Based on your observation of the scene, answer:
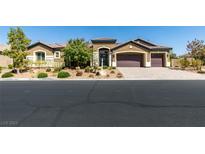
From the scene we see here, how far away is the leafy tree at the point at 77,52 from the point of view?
89.0 ft

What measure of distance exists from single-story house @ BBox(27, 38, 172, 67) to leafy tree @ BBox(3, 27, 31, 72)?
18.8 ft

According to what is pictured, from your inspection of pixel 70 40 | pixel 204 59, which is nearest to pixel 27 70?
pixel 70 40

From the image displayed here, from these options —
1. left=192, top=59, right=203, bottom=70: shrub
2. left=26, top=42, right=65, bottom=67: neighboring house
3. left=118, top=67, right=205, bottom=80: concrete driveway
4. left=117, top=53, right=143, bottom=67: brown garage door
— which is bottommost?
left=118, top=67, right=205, bottom=80: concrete driveway

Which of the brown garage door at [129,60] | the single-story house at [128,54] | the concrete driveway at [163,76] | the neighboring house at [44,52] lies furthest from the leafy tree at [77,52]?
the brown garage door at [129,60]

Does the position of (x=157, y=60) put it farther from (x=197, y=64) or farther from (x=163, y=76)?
(x=163, y=76)

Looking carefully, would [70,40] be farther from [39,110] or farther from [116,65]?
[39,110]

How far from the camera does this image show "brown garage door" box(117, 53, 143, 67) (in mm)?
32844

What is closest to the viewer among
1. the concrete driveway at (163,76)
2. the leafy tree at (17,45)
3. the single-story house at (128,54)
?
the concrete driveway at (163,76)

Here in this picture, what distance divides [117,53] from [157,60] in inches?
284

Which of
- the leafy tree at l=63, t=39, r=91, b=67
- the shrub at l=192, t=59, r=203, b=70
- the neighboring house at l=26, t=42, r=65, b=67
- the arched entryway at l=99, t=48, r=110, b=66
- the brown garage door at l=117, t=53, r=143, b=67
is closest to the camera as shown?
the leafy tree at l=63, t=39, r=91, b=67

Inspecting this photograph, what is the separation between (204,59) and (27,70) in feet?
94.0

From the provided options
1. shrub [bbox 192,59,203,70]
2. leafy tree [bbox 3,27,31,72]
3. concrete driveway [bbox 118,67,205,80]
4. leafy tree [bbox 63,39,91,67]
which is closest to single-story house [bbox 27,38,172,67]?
leafy tree [bbox 63,39,91,67]

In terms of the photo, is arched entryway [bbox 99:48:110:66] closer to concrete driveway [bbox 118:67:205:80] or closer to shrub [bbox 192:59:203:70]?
concrete driveway [bbox 118:67:205:80]

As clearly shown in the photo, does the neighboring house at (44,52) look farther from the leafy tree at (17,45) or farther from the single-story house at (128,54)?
the leafy tree at (17,45)
